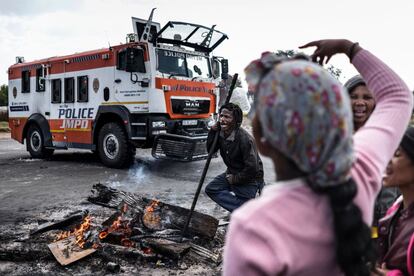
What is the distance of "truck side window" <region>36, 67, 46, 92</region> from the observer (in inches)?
479

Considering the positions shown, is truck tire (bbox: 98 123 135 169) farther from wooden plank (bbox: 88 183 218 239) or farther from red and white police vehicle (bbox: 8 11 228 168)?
wooden plank (bbox: 88 183 218 239)

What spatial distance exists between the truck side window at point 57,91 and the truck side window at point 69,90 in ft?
1.06

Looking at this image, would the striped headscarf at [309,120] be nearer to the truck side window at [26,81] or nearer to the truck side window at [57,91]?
the truck side window at [57,91]

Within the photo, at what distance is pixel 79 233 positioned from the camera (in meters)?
4.73

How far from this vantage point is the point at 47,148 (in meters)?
12.5

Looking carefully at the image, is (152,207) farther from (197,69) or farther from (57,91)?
(57,91)

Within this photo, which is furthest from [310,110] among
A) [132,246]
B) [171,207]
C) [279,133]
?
[171,207]

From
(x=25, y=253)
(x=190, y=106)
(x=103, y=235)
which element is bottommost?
(x=25, y=253)

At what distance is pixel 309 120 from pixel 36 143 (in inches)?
520

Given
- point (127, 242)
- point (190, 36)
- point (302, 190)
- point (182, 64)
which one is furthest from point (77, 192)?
point (302, 190)

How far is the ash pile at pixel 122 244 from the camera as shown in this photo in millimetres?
4079

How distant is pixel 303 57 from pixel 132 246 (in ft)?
12.8

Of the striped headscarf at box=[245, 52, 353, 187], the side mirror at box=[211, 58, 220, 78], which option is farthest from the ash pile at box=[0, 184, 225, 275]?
the side mirror at box=[211, 58, 220, 78]

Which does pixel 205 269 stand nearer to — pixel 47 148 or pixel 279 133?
pixel 279 133
